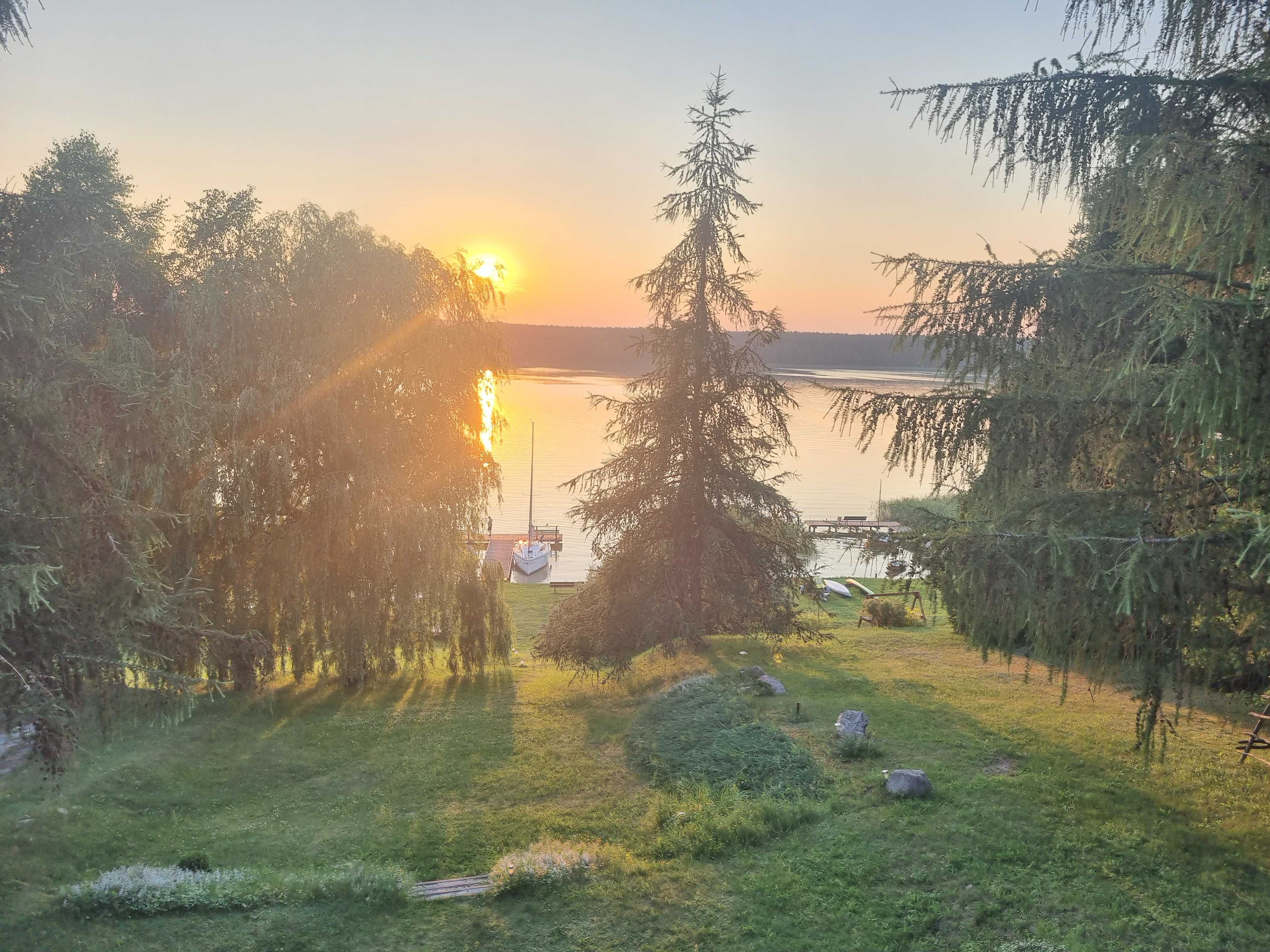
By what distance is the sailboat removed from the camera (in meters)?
39.5

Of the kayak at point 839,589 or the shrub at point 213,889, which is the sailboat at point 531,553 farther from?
the shrub at point 213,889

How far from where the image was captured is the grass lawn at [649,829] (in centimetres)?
784

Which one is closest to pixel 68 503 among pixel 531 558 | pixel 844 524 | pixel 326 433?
pixel 326 433

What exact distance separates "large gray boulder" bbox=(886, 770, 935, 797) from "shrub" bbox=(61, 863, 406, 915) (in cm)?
613

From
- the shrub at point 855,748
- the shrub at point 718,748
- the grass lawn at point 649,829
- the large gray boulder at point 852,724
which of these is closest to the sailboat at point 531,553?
the grass lawn at point 649,829

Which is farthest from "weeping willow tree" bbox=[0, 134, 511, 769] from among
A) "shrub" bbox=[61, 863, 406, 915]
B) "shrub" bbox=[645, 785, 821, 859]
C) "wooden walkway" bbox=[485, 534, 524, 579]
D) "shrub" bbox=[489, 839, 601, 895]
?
"wooden walkway" bbox=[485, 534, 524, 579]

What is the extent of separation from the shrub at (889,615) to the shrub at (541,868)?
17.5 metres

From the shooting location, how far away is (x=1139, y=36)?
6664mm

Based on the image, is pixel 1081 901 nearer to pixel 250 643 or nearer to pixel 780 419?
pixel 250 643

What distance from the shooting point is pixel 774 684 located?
15820 mm

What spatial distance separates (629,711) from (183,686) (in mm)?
9508

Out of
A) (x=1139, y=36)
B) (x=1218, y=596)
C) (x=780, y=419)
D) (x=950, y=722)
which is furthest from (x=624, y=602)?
(x=1139, y=36)

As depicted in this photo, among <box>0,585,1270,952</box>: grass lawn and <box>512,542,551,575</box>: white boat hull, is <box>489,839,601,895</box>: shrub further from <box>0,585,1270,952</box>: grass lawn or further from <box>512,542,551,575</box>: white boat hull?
<box>512,542,551,575</box>: white boat hull

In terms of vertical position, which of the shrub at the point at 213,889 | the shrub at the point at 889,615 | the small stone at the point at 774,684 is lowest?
the shrub at the point at 889,615
